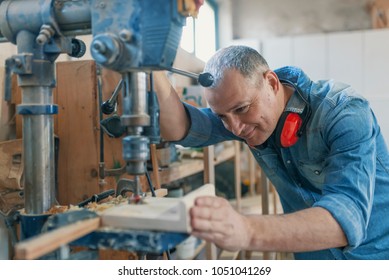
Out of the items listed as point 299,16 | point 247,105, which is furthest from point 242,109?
point 299,16

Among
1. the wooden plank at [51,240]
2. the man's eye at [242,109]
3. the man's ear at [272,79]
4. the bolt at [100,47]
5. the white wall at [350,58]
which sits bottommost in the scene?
the wooden plank at [51,240]

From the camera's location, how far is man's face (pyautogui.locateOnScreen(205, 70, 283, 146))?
1.11 m

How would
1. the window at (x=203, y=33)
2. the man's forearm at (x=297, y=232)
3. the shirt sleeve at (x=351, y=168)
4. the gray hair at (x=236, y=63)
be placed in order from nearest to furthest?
the man's forearm at (x=297, y=232) → the shirt sleeve at (x=351, y=168) → the gray hair at (x=236, y=63) → the window at (x=203, y=33)

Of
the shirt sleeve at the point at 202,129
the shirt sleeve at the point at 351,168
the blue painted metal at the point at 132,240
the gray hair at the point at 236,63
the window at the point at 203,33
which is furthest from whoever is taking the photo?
the window at the point at 203,33

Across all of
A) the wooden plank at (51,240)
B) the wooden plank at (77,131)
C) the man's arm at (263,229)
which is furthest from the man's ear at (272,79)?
the wooden plank at (51,240)

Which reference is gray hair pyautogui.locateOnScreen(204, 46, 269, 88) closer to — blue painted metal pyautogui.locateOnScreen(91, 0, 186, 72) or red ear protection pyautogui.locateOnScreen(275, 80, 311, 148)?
red ear protection pyautogui.locateOnScreen(275, 80, 311, 148)

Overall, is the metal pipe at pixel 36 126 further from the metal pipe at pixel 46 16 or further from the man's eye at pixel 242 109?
the man's eye at pixel 242 109

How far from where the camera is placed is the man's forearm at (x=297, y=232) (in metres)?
0.72

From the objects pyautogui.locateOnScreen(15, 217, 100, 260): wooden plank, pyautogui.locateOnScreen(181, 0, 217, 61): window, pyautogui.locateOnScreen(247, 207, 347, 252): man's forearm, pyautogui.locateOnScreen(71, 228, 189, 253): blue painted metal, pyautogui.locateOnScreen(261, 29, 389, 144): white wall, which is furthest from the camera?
pyautogui.locateOnScreen(181, 0, 217, 61): window

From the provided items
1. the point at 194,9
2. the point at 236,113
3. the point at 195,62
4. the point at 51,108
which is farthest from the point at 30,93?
the point at 195,62

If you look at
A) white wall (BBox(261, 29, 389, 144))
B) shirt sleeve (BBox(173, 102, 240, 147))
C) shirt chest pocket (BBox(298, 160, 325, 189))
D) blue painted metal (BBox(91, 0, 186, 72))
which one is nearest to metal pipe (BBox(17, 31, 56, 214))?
blue painted metal (BBox(91, 0, 186, 72))

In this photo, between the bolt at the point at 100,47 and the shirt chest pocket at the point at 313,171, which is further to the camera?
the shirt chest pocket at the point at 313,171

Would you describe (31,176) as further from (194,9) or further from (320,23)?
(320,23)

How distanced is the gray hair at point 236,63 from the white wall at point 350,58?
2.27 m
